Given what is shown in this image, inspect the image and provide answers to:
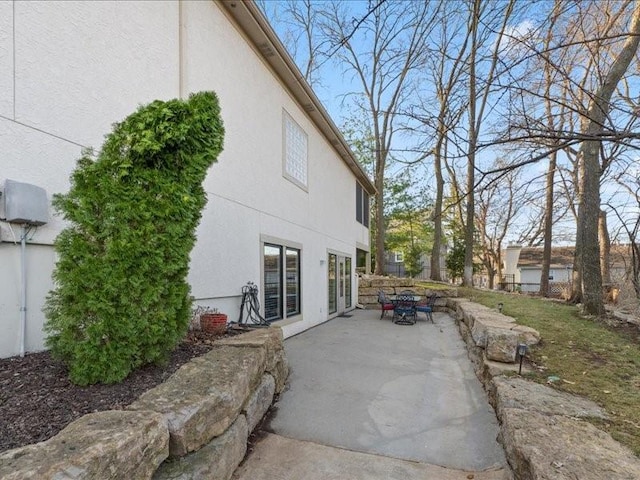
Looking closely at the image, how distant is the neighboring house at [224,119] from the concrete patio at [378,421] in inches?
72.9

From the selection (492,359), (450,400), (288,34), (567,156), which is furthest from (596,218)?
(288,34)

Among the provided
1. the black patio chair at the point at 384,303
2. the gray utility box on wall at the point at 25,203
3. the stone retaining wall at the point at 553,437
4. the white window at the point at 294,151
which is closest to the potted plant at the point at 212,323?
the gray utility box on wall at the point at 25,203

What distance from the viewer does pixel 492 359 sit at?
4.59 metres

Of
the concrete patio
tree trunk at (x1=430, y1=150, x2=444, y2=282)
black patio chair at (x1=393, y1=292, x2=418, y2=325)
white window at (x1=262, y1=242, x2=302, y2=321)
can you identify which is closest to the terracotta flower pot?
the concrete patio

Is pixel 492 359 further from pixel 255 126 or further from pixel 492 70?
pixel 255 126

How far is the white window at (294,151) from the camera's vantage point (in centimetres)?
774

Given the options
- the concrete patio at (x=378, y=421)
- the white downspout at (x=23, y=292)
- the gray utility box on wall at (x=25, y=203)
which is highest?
the gray utility box on wall at (x=25, y=203)

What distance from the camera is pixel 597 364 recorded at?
14.2 ft

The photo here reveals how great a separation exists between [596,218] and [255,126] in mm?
7126

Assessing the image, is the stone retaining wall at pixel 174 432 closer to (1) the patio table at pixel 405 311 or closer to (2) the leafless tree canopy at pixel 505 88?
(2) the leafless tree canopy at pixel 505 88

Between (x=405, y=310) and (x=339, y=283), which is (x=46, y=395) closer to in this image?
(x=405, y=310)

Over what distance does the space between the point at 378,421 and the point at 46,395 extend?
9.77ft

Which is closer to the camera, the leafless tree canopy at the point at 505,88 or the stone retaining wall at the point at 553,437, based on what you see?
the stone retaining wall at the point at 553,437

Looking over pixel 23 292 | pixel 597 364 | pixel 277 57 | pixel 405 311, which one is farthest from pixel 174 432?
pixel 405 311
